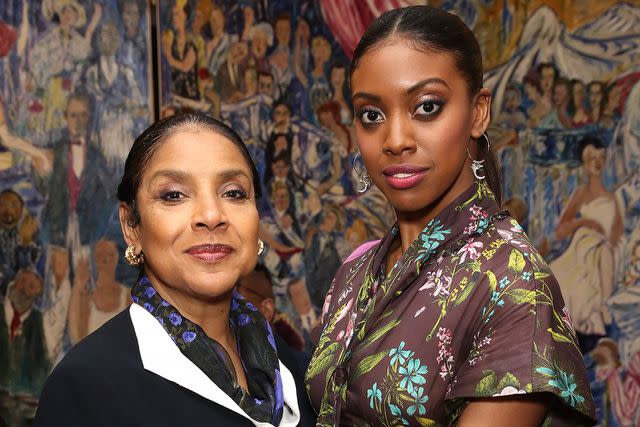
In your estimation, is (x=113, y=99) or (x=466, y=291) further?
(x=113, y=99)

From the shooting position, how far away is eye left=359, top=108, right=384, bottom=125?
2.32 m

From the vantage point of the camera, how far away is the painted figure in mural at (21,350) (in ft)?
18.8

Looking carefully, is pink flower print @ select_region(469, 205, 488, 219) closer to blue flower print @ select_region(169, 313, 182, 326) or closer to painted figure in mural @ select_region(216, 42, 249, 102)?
blue flower print @ select_region(169, 313, 182, 326)

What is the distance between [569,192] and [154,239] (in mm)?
4321

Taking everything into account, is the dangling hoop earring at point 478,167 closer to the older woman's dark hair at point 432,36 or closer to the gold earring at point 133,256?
the older woman's dark hair at point 432,36

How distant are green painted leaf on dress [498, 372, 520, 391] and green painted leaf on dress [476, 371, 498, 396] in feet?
0.04

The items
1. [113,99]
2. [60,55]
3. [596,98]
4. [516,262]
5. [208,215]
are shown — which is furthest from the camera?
[596,98]

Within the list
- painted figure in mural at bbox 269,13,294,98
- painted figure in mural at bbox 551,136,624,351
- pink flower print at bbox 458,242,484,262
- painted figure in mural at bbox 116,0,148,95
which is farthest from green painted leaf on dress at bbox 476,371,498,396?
painted figure in mural at bbox 269,13,294,98

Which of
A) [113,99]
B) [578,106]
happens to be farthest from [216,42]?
[578,106]

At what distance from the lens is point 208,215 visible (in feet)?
7.65

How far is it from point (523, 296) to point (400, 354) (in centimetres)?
38

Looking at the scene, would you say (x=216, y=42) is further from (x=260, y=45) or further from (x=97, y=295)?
(x=97, y=295)

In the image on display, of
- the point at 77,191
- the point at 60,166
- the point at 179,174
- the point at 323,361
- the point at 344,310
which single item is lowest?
the point at 77,191

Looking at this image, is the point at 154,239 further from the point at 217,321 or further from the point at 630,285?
the point at 630,285
